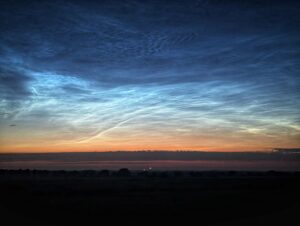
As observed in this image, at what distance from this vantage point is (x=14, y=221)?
19141mm

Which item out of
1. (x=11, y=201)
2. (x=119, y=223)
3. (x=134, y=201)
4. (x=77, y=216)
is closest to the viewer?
(x=119, y=223)

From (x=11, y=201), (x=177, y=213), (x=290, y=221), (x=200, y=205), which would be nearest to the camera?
(x=290, y=221)

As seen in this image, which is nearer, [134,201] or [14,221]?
[14,221]

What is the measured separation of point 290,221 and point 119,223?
10070 millimetres

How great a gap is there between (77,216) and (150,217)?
16.5 feet

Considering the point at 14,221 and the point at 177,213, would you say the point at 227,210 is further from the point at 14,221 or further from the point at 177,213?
the point at 14,221

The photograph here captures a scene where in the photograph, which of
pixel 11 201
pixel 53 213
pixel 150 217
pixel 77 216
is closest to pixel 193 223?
pixel 150 217

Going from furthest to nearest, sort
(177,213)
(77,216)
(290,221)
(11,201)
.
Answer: (11,201)
(177,213)
(77,216)
(290,221)

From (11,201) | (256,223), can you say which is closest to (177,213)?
(256,223)

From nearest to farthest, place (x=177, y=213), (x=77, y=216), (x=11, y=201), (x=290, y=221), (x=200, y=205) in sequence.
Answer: (x=290, y=221), (x=77, y=216), (x=177, y=213), (x=11, y=201), (x=200, y=205)

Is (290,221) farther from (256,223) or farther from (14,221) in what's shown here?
(14,221)

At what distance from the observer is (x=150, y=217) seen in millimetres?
25781

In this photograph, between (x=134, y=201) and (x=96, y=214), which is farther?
(x=134, y=201)

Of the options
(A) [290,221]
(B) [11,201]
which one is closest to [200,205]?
(A) [290,221]
